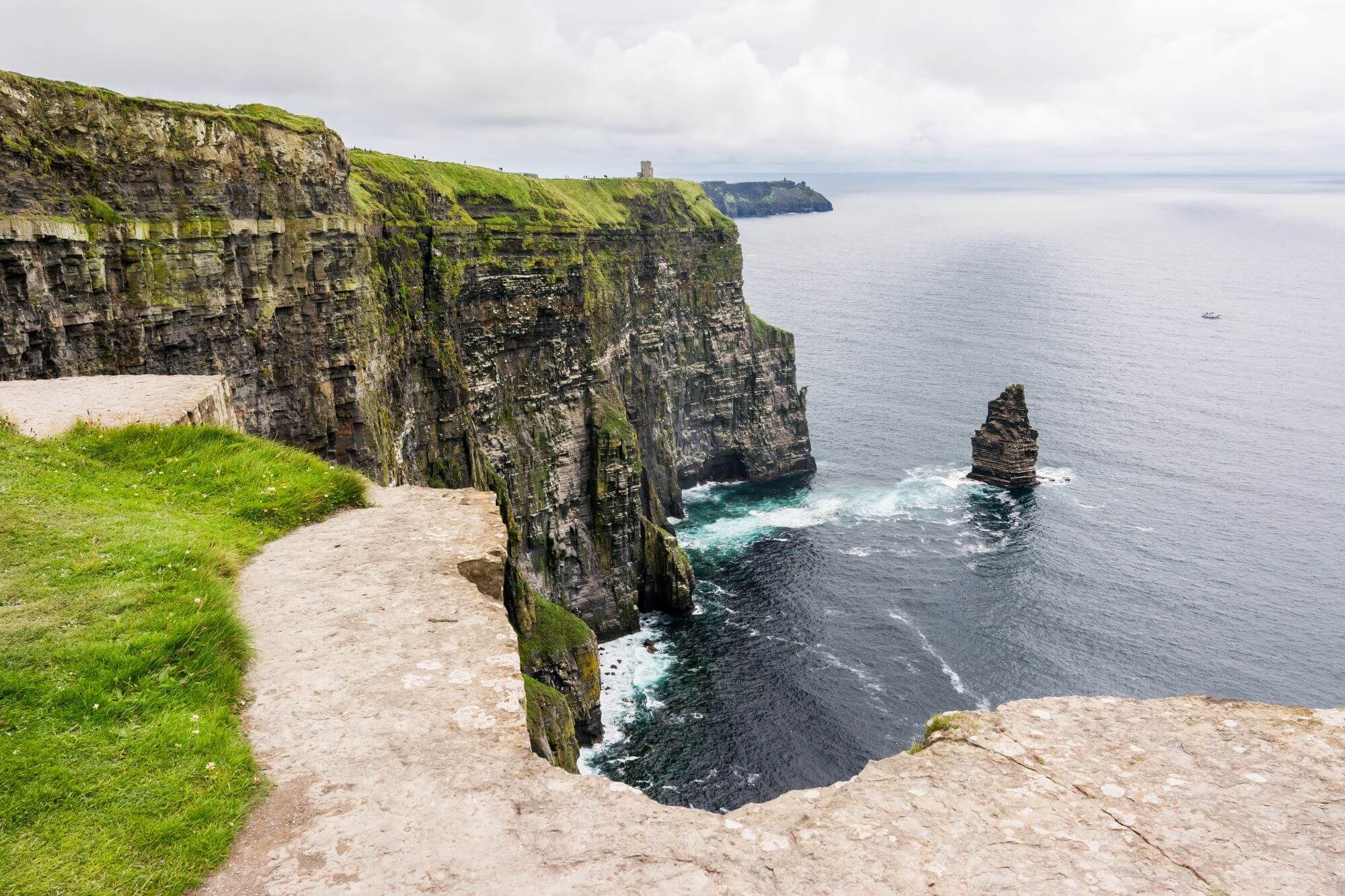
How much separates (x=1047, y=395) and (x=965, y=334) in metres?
38.7

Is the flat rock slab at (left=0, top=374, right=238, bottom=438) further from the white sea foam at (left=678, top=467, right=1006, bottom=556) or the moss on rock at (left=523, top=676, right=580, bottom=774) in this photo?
the white sea foam at (left=678, top=467, right=1006, bottom=556)

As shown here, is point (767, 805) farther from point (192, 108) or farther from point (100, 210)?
point (192, 108)

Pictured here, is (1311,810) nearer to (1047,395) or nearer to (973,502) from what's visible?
(973,502)

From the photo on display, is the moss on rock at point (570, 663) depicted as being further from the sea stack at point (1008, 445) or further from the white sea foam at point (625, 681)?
the sea stack at point (1008, 445)

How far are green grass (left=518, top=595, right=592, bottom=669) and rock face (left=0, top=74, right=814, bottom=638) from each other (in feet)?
10.1

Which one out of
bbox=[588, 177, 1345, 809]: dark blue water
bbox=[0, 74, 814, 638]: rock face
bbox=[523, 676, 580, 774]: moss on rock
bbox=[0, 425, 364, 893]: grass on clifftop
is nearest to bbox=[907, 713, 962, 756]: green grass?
bbox=[0, 425, 364, 893]: grass on clifftop

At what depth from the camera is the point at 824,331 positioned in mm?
165750

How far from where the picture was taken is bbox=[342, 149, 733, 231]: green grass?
5194 cm

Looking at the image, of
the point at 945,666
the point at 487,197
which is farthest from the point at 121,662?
the point at 945,666

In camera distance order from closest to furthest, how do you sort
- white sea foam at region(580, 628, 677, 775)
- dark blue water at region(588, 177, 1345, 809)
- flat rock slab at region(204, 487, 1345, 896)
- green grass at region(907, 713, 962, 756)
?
flat rock slab at region(204, 487, 1345, 896) < green grass at region(907, 713, 962, 756) < white sea foam at region(580, 628, 677, 775) < dark blue water at region(588, 177, 1345, 809)

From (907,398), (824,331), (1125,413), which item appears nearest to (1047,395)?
(1125,413)

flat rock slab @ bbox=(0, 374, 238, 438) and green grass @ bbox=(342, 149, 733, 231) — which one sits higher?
green grass @ bbox=(342, 149, 733, 231)

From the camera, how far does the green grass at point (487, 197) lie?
51.9 meters

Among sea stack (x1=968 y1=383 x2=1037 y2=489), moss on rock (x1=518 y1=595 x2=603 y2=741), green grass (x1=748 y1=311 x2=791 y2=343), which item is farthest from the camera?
green grass (x1=748 y1=311 x2=791 y2=343)
